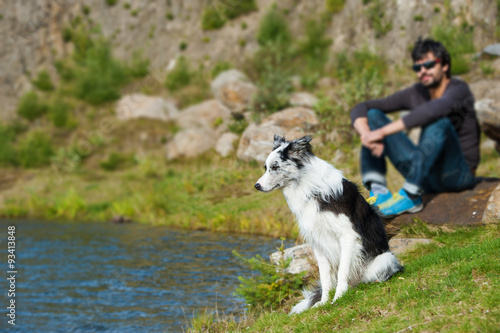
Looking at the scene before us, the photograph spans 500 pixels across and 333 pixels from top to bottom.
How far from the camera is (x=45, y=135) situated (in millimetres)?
25656

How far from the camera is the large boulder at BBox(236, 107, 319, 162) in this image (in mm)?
13711

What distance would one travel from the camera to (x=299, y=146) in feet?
17.1

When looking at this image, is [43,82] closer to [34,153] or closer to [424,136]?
[34,153]

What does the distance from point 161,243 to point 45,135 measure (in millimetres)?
16384

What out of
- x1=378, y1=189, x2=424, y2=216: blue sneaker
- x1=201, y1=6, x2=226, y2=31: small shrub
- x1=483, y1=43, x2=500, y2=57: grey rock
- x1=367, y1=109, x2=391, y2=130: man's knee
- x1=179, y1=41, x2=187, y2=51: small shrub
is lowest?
x1=378, y1=189, x2=424, y2=216: blue sneaker

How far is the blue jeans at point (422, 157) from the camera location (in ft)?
22.0

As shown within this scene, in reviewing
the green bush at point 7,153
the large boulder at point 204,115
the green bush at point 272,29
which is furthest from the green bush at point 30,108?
the green bush at point 272,29

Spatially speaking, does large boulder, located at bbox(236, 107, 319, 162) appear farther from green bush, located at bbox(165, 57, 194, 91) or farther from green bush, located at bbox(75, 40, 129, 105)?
green bush, located at bbox(75, 40, 129, 105)

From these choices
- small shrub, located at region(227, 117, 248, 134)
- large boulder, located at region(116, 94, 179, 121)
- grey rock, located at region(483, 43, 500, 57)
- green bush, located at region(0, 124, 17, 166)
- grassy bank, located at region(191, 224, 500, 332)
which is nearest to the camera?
grassy bank, located at region(191, 224, 500, 332)

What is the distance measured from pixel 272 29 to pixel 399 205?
23.7 meters

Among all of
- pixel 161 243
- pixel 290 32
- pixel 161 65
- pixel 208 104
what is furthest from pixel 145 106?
pixel 161 243

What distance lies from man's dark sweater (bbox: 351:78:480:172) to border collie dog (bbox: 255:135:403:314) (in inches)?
72.8

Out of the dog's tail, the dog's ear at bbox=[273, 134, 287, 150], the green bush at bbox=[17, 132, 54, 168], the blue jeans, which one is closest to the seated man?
the blue jeans

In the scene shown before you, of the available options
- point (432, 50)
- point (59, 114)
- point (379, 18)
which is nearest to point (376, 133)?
point (432, 50)
